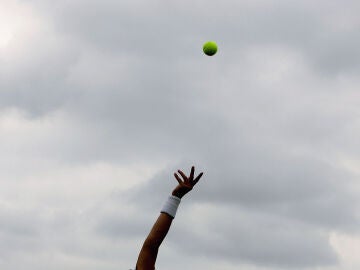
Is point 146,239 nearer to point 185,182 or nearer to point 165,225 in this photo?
point 165,225

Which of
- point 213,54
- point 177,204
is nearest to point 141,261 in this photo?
point 177,204

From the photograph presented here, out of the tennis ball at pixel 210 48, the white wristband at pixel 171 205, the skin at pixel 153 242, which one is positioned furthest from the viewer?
the tennis ball at pixel 210 48

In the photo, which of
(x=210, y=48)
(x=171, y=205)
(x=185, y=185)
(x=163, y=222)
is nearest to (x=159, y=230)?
(x=163, y=222)

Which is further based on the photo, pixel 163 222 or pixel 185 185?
pixel 185 185

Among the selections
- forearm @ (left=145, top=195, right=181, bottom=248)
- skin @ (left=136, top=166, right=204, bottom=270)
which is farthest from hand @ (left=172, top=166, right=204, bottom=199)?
skin @ (left=136, top=166, right=204, bottom=270)

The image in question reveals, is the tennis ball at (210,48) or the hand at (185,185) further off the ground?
the tennis ball at (210,48)

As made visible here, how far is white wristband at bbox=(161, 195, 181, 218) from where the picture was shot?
1697cm

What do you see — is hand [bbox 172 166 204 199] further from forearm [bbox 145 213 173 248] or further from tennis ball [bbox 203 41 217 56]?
tennis ball [bbox 203 41 217 56]

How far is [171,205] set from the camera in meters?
17.1

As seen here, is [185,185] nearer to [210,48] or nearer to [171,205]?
[171,205]

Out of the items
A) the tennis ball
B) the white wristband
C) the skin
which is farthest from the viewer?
the tennis ball

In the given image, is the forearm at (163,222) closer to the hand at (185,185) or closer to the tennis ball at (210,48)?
the hand at (185,185)

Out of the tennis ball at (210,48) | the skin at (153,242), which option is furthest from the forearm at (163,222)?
the tennis ball at (210,48)

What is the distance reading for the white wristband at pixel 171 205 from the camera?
1697cm
